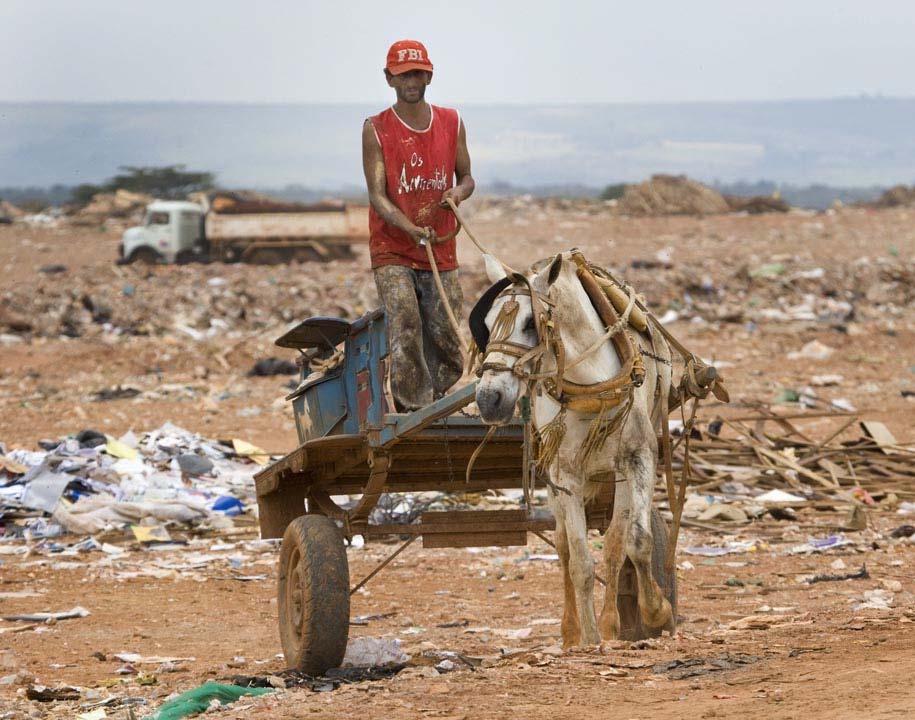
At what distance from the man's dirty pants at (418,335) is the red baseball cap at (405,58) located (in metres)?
1.01

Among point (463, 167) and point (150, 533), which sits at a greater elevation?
point (463, 167)

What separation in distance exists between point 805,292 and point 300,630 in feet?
73.8

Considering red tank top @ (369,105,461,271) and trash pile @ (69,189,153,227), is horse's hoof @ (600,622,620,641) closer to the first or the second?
red tank top @ (369,105,461,271)

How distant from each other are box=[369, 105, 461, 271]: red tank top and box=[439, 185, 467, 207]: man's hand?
0.07 meters

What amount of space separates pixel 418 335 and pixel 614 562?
4.89 feet

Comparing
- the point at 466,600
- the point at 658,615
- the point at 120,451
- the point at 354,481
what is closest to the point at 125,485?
the point at 120,451

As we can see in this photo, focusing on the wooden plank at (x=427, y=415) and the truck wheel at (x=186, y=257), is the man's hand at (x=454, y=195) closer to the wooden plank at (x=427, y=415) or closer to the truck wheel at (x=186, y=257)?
the wooden plank at (x=427, y=415)

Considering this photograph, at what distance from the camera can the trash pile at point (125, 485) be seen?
1251 cm

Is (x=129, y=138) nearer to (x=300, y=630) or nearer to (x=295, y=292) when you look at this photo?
(x=295, y=292)

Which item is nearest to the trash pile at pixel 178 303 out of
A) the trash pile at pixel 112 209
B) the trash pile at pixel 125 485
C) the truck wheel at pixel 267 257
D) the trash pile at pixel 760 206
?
the truck wheel at pixel 267 257

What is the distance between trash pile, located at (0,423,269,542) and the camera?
41.0 ft

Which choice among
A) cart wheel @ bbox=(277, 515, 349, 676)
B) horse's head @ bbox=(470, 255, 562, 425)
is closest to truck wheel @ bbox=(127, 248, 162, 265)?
cart wheel @ bbox=(277, 515, 349, 676)

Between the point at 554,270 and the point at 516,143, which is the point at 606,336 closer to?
the point at 554,270

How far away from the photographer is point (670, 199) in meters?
42.8
